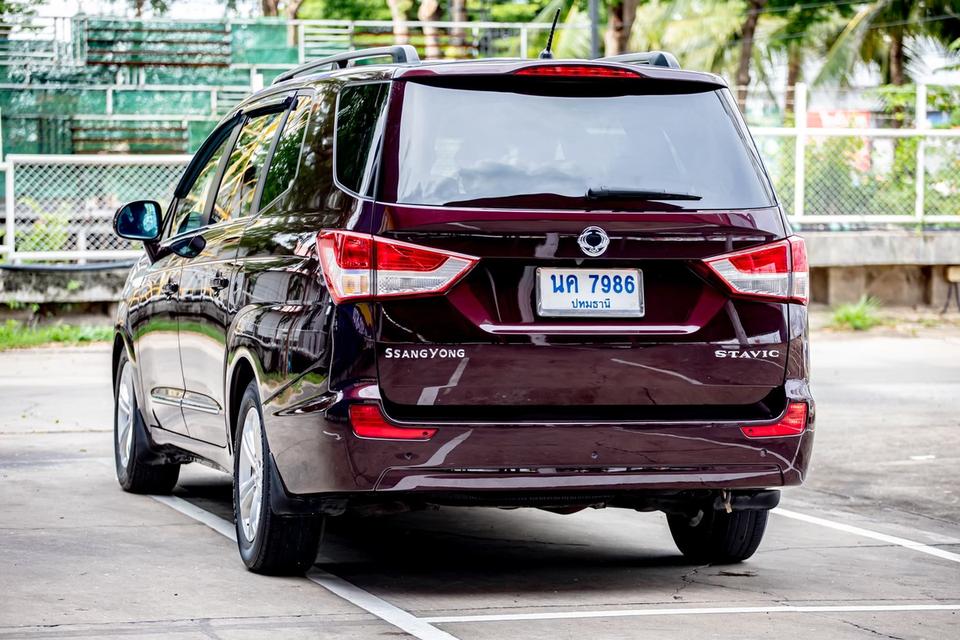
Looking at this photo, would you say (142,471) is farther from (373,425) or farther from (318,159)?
(373,425)

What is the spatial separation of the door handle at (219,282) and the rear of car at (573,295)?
1160 millimetres

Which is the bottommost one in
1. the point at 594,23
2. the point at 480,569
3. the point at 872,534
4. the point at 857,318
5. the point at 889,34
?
→ the point at 857,318

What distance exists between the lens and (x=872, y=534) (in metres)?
7.76

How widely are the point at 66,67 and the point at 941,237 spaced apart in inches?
620

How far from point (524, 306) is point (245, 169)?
2012mm

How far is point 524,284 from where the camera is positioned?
5598 millimetres

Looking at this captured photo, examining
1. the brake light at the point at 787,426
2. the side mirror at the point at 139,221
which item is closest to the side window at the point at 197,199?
the side mirror at the point at 139,221

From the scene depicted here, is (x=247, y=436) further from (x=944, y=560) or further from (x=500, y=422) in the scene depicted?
(x=944, y=560)

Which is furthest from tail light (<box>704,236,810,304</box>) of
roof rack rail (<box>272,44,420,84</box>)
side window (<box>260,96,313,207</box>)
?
side window (<box>260,96,313,207</box>)

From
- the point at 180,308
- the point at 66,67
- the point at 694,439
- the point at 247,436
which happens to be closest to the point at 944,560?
the point at 694,439

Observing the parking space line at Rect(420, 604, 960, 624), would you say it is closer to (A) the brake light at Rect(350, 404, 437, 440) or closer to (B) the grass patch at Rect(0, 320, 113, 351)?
(A) the brake light at Rect(350, 404, 437, 440)

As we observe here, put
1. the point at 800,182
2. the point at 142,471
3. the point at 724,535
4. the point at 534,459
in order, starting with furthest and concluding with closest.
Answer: the point at 800,182 → the point at 142,471 → the point at 724,535 → the point at 534,459

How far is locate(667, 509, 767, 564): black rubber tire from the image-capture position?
675 centimetres

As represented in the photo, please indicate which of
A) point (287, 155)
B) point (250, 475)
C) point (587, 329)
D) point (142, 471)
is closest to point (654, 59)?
point (587, 329)
